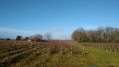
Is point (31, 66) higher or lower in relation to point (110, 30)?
lower

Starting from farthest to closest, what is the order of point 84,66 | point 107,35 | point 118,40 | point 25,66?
point 107,35 → point 118,40 → point 84,66 → point 25,66

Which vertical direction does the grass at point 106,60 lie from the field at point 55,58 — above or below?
below

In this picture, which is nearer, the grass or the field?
the field

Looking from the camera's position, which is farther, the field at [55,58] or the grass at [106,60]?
the grass at [106,60]

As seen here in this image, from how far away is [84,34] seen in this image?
124250 mm

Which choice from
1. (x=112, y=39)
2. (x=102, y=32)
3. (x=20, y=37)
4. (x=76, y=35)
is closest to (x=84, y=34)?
(x=76, y=35)

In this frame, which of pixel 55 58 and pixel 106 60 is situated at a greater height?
pixel 55 58

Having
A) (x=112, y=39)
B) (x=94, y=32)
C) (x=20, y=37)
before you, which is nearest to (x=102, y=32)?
(x=94, y=32)

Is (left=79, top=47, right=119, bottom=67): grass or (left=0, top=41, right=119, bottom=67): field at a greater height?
(left=0, top=41, right=119, bottom=67): field

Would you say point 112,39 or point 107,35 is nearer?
point 112,39

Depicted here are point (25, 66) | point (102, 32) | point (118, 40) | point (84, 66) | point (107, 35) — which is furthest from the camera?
point (102, 32)

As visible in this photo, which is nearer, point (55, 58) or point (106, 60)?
point (106, 60)

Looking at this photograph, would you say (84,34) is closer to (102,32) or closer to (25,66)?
(102,32)

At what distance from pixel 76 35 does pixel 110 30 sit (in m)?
25.6
